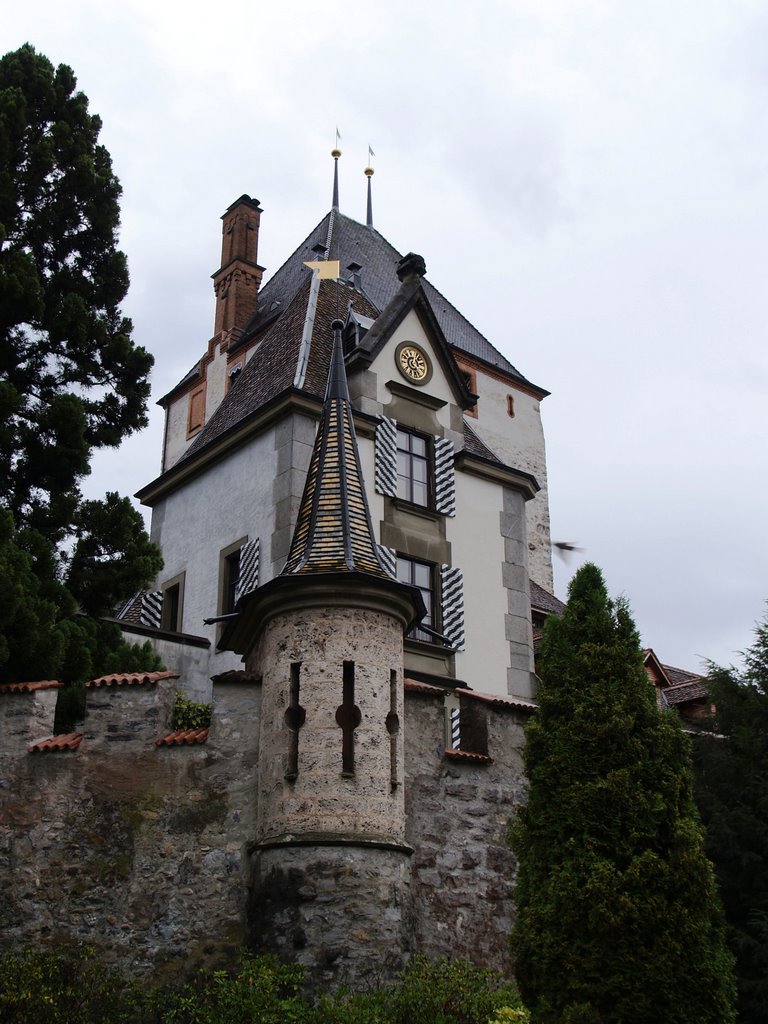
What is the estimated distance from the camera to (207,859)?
11164 mm

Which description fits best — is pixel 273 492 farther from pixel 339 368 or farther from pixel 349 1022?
pixel 349 1022

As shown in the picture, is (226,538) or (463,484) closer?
(226,538)

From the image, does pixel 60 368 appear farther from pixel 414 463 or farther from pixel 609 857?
pixel 609 857

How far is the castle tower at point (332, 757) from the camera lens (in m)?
10.7

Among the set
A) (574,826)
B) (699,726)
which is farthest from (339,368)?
(699,726)

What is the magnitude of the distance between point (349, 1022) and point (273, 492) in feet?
33.6

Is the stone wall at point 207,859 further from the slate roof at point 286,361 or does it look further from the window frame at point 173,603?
the window frame at point 173,603

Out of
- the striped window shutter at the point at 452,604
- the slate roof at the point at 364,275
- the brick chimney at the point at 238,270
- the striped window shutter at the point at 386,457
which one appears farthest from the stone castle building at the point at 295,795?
the brick chimney at the point at 238,270

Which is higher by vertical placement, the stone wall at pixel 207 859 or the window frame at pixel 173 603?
the window frame at pixel 173 603

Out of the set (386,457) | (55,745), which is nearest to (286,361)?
(386,457)

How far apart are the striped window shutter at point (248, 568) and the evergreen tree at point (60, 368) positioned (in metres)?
2.96

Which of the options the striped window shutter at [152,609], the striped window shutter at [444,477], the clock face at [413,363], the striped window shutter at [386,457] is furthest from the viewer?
the clock face at [413,363]

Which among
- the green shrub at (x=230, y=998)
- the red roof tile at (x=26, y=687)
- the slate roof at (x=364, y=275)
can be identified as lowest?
the green shrub at (x=230, y=998)

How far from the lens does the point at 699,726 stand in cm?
1625
